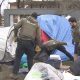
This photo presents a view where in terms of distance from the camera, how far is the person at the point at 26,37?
10.1m

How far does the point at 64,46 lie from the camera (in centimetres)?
1249

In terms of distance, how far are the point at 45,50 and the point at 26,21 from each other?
1.52m

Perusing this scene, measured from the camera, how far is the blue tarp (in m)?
13.0

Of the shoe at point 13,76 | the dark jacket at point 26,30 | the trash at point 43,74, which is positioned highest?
the dark jacket at point 26,30

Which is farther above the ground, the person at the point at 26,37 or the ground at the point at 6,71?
the person at the point at 26,37

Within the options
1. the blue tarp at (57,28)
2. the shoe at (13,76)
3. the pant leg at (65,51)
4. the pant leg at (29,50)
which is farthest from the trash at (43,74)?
the blue tarp at (57,28)

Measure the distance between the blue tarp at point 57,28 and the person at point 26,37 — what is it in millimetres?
2659

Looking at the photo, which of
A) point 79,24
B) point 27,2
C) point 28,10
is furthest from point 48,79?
point 27,2

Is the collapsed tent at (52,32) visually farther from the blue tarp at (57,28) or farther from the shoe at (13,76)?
the shoe at (13,76)

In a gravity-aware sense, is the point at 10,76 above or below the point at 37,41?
below

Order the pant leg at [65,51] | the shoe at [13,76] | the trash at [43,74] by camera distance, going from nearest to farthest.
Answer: the trash at [43,74], the shoe at [13,76], the pant leg at [65,51]

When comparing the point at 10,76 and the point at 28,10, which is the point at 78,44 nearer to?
the point at 10,76

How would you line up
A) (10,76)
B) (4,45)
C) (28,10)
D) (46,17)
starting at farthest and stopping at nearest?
(28,10)
(46,17)
(4,45)
(10,76)

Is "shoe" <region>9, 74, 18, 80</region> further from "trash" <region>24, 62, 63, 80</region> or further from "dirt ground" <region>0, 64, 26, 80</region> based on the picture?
"trash" <region>24, 62, 63, 80</region>
